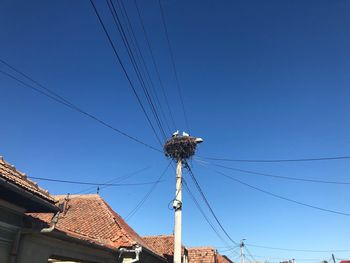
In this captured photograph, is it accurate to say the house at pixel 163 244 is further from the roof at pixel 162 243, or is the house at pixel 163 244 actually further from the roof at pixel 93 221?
the roof at pixel 93 221

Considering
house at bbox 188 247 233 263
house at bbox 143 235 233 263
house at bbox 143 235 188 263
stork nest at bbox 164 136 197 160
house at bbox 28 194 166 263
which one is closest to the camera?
house at bbox 28 194 166 263

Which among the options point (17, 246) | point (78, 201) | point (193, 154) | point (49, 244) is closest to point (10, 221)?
point (17, 246)

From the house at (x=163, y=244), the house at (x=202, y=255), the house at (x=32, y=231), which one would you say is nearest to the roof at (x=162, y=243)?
the house at (x=163, y=244)

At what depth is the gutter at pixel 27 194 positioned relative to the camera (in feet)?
21.3

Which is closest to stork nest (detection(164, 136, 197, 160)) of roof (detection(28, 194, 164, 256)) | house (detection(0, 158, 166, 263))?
roof (detection(28, 194, 164, 256))

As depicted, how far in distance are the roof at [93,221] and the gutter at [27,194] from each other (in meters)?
5.89

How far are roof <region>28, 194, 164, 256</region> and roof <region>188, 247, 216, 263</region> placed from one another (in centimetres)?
862

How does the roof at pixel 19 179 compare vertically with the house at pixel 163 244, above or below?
below

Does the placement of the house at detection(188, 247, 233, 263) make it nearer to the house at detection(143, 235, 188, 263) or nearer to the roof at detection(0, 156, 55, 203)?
the house at detection(143, 235, 188, 263)

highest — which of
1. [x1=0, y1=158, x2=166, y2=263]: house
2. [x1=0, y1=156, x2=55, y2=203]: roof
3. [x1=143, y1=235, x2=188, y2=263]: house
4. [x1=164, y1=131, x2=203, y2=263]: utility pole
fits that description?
[x1=164, y1=131, x2=203, y2=263]: utility pole

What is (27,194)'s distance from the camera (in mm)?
7121

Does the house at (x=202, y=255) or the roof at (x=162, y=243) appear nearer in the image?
the roof at (x=162, y=243)

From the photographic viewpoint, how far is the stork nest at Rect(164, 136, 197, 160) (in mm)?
15672

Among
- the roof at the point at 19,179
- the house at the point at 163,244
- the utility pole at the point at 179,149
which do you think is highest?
the utility pole at the point at 179,149
